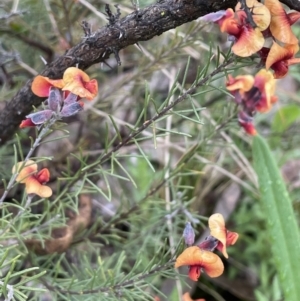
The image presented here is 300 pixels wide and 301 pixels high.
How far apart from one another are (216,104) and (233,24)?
2.00 feet

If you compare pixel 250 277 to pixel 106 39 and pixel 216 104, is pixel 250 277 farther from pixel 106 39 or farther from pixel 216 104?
pixel 106 39

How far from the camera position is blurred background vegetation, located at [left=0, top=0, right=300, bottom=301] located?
646mm

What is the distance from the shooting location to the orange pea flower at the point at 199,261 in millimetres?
479

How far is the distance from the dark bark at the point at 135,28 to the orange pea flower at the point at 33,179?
0.11m

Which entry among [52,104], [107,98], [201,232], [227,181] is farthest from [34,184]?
[227,181]

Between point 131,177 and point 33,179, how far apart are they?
0.88 ft

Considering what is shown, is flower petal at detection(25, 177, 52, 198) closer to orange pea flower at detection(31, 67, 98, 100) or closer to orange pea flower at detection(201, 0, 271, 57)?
orange pea flower at detection(31, 67, 98, 100)

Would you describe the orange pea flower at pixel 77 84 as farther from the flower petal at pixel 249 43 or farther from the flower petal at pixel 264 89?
the flower petal at pixel 264 89

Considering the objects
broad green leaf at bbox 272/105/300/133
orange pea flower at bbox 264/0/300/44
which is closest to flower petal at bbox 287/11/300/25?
orange pea flower at bbox 264/0/300/44

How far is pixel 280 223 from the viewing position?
2.47 feet

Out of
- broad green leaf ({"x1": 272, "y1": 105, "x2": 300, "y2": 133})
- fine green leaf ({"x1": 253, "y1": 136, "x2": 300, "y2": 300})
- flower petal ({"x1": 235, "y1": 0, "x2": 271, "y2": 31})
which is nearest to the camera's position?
flower petal ({"x1": 235, "y1": 0, "x2": 271, "y2": 31})

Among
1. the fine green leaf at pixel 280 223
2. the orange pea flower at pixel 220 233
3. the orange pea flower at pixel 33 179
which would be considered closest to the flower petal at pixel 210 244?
the orange pea flower at pixel 220 233

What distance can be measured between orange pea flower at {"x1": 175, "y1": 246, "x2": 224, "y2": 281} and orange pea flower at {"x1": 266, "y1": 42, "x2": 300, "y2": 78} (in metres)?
0.19

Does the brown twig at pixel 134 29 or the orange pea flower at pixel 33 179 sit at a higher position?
the brown twig at pixel 134 29
